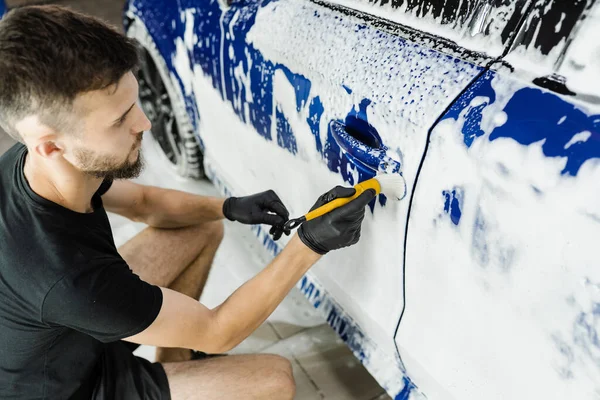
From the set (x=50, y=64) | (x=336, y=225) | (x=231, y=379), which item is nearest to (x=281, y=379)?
(x=231, y=379)

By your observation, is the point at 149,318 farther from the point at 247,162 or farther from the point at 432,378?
the point at 247,162

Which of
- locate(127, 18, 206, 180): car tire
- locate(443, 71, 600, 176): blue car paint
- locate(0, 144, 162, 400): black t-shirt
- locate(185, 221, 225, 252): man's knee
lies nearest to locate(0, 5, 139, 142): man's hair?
locate(0, 144, 162, 400): black t-shirt

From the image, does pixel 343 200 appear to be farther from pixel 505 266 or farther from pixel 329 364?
pixel 329 364

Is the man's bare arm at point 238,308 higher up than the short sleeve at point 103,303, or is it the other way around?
the short sleeve at point 103,303

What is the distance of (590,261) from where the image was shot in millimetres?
712

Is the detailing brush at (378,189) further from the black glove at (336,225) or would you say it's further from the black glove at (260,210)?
the black glove at (260,210)

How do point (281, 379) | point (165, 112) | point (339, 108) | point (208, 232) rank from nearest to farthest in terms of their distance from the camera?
point (339, 108) < point (281, 379) < point (208, 232) < point (165, 112)

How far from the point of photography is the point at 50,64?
→ 0.90 meters

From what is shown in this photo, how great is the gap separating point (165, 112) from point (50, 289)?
1490 millimetres

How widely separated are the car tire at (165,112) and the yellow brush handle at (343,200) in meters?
1.16

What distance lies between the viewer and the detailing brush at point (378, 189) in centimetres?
99

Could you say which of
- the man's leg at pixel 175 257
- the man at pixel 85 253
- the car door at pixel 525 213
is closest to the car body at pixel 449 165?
the car door at pixel 525 213

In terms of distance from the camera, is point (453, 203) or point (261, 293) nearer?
point (453, 203)

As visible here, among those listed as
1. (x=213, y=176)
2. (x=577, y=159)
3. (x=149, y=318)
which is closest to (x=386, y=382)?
(x=149, y=318)
